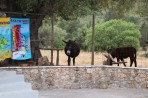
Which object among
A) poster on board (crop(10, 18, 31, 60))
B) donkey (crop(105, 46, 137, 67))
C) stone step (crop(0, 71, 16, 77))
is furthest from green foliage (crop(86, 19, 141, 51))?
stone step (crop(0, 71, 16, 77))

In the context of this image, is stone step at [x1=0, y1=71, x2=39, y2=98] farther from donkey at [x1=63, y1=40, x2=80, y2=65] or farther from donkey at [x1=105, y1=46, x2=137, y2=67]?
donkey at [x1=105, y1=46, x2=137, y2=67]

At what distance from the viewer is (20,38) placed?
1263cm

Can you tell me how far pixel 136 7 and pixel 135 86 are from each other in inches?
160

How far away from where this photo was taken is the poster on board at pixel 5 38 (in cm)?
1214

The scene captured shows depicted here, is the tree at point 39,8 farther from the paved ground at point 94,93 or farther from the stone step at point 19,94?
the stone step at point 19,94

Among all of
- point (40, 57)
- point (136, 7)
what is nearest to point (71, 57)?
point (40, 57)

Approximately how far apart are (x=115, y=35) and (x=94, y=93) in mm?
7331

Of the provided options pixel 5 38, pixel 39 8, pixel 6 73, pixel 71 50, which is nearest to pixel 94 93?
pixel 71 50

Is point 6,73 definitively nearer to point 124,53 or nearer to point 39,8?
point 39,8

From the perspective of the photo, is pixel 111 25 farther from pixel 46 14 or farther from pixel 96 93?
pixel 96 93

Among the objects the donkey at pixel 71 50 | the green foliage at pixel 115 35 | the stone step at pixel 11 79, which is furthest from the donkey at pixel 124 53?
the stone step at pixel 11 79

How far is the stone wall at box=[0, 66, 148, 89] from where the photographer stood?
12.1 meters

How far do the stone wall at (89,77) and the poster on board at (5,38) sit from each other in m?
1.36

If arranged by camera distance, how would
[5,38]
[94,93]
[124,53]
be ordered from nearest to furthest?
[94,93]
[5,38]
[124,53]
